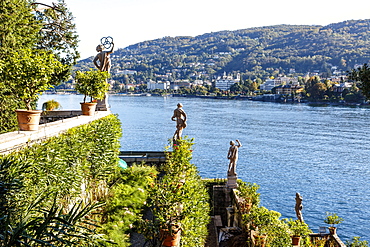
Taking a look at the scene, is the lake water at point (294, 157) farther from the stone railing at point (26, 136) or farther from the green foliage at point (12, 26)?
the stone railing at point (26, 136)

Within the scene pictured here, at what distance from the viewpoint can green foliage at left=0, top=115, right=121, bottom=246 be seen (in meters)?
3.74

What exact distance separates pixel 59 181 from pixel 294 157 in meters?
36.0

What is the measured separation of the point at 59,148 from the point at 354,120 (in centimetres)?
6953

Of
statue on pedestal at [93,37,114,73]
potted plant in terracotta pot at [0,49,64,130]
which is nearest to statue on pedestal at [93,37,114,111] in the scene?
statue on pedestal at [93,37,114,73]

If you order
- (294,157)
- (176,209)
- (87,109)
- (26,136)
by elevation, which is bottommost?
(294,157)

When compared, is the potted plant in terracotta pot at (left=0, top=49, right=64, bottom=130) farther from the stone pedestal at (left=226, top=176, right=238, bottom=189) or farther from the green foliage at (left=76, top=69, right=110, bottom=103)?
the stone pedestal at (left=226, top=176, right=238, bottom=189)

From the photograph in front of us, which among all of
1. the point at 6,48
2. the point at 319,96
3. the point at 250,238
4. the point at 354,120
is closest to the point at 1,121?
the point at 6,48

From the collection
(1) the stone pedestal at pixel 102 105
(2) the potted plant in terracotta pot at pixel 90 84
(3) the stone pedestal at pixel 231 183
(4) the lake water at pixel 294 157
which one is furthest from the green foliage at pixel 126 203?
(4) the lake water at pixel 294 157

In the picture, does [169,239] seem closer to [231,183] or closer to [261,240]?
[261,240]

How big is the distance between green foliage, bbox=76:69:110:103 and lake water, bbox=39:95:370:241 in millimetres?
9995

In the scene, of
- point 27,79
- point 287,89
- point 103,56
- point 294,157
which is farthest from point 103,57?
point 287,89

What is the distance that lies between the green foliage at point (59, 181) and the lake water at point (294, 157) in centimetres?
1392

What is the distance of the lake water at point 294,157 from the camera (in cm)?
2625

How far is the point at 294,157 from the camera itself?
1590 inches
